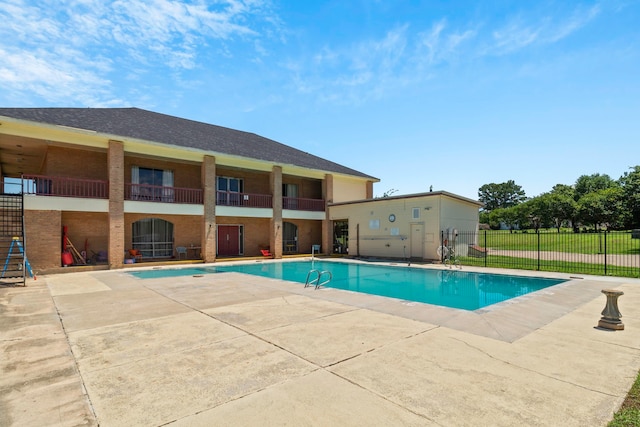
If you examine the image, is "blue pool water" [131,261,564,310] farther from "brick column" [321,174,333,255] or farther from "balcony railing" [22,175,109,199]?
"brick column" [321,174,333,255]

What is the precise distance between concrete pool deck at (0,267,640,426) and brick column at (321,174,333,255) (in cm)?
1710

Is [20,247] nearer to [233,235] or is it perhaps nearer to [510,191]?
[233,235]

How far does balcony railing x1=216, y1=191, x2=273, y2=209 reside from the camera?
22219 millimetres

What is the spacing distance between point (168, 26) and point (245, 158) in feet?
33.0

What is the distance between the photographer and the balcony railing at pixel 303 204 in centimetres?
2472

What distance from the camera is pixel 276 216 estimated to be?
22.4 meters

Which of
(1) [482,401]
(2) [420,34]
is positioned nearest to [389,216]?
(2) [420,34]

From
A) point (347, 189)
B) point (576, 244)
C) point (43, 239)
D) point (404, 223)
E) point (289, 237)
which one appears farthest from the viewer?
point (576, 244)

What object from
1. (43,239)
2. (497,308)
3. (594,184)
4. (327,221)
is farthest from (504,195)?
(43,239)

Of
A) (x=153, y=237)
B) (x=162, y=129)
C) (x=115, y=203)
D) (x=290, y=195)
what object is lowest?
(x=153, y=237)

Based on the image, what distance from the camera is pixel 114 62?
11.8 metres

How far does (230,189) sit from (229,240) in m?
3.63

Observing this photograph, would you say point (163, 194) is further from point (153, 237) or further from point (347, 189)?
point (347, 189)

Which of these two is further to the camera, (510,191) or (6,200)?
(510,191)
